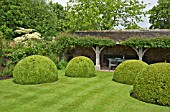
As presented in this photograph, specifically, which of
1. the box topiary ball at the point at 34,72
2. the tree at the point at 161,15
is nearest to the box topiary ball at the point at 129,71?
the box topiary ball at the point at 34,72

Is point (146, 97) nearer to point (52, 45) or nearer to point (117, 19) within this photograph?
point (52, 45)

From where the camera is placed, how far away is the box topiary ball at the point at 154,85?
6766 mm

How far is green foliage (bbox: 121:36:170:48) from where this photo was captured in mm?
13148

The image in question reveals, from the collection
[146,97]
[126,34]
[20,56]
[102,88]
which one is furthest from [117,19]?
[146,97]

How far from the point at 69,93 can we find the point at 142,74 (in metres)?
3.17

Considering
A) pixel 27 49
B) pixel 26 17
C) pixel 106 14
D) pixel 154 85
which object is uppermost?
pixel 106 14

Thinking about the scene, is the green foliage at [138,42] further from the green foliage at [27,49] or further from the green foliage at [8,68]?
the green foliage at [8,68]

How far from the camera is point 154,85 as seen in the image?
22.7 feet

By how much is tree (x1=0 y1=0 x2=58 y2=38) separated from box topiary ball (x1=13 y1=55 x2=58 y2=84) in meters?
10.6

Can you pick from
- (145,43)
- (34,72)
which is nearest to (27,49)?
(34,72)

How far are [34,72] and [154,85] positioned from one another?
19.6 ft

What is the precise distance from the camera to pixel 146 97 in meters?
7.14

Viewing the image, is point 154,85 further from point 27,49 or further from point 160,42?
point 27,49

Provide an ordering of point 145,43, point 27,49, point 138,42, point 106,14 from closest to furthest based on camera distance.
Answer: point 145,43, point 27,49, point 138,42, point 106,14
